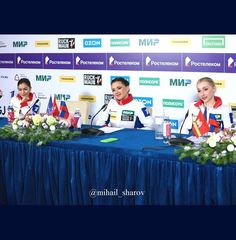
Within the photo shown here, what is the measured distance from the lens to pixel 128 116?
17.7 ft

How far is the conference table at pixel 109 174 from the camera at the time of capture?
12.7ft

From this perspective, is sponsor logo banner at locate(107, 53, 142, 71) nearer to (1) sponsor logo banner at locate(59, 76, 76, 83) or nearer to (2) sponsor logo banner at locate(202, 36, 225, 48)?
(1) sponsor logo banner at locate(59, 76, 76, 83)

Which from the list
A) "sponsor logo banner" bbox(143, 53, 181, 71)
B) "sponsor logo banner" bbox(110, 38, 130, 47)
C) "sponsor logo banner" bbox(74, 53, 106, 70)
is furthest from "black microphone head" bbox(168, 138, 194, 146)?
"sponsor logo banner" bbox(74, 53, 106, 70)

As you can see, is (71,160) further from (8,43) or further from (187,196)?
(8,43)

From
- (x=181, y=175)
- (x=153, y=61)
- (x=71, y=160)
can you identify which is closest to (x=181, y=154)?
(x=181, y=175)

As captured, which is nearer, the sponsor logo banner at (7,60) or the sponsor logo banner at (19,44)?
the sponsor logo banner at (19,44)

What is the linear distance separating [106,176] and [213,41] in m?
1.92

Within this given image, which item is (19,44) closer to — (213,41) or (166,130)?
(213,41)

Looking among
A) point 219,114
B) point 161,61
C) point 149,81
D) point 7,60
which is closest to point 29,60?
point 7,60

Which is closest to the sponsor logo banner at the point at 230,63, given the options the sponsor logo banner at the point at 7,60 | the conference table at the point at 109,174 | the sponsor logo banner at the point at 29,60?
the conference table at the point at 109,174

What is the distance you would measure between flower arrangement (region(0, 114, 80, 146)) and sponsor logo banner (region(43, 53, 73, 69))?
166 cm

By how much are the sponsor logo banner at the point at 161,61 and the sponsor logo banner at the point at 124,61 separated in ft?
0.27

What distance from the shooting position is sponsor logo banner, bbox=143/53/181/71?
225 inches

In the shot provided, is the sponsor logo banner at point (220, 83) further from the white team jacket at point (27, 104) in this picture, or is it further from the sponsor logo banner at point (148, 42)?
the white team jacket at point (27, 104)
